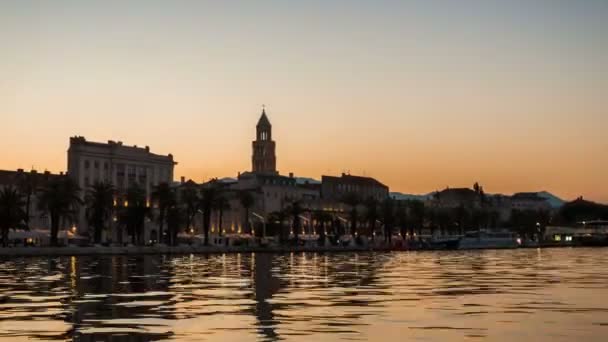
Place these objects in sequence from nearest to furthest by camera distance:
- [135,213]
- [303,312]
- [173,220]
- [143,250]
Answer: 1. [303,312]
2. [143,250]
3. [135,213]
4. [173,220]

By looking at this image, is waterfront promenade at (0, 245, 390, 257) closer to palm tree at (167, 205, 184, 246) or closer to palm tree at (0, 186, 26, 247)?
palm tree at (0, 186, 26, 247)

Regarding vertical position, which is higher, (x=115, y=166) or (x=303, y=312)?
(x=115, y=166)

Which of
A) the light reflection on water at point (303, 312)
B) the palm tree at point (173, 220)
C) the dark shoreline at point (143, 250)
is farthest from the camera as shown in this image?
the palm tree at point (173, 220)

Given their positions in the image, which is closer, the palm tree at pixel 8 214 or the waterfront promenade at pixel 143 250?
the waterfront promenade at pixel 143 250

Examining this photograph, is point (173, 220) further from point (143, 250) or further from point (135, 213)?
point (143, 250)

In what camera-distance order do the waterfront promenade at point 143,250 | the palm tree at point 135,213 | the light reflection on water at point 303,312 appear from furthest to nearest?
the palm tree at point 135,213 < the waterfront promenade at point 143,250 < the light reflection on water at point 303,312

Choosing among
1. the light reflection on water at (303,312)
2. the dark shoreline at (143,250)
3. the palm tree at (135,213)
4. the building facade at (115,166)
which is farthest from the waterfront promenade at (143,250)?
the light reflection on water at (303,312)

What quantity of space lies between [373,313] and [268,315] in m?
3.21

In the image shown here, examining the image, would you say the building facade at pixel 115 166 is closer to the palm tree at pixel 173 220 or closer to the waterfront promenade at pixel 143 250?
the palm tree at pixel 173 220

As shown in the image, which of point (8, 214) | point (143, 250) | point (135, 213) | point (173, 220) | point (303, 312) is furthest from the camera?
point (173, 220)

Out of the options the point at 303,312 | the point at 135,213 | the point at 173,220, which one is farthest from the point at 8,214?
the point at 303,312

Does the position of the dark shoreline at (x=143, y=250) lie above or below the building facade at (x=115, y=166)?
below

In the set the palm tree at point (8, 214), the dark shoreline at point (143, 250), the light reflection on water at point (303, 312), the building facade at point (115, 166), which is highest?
the building facade at point (115, 166)

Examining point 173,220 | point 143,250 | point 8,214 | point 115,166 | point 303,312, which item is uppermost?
point 115,166
